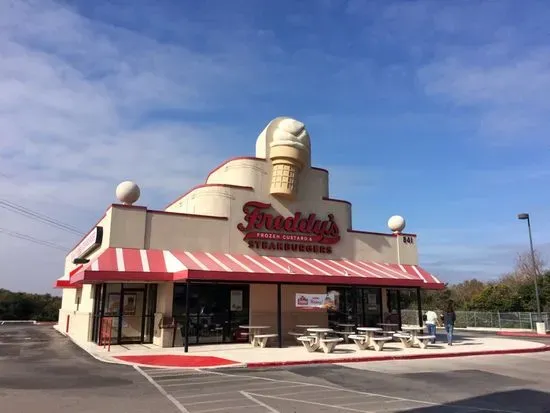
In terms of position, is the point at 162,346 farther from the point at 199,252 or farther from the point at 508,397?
the point at 508,397

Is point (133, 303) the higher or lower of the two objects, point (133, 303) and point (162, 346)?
the higher

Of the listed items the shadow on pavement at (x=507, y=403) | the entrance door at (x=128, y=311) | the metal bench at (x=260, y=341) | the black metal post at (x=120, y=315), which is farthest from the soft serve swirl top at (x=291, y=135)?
the shadow on pavement at (x=507, y=403)

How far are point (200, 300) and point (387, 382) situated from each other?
10.1 metres

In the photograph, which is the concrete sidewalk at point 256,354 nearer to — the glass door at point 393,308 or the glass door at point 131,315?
the glass door at point 131,315

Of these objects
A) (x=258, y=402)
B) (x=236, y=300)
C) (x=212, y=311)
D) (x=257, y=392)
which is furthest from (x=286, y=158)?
(x=258, y=402)

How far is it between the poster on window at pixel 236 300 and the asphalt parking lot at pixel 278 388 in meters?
6.52

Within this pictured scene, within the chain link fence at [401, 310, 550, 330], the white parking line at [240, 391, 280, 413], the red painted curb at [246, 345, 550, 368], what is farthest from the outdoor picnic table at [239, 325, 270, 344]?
the chain link fence at [401, 310, 550, 330]

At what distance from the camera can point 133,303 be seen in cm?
2017

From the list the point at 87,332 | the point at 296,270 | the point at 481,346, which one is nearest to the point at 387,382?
the point at 296,270

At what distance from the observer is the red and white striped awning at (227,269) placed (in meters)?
17.5

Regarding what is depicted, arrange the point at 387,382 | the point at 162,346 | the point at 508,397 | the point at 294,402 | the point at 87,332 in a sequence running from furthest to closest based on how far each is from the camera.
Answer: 1. the point at 87,332
2. the point at 162,346
3. the point at 387,382
4. the point at 508,397
5. the point at 294,402

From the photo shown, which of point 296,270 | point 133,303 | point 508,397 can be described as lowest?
point 508,397

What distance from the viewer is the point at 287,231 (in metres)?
22.9

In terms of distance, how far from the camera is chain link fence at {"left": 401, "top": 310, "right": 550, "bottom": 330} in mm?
35156
